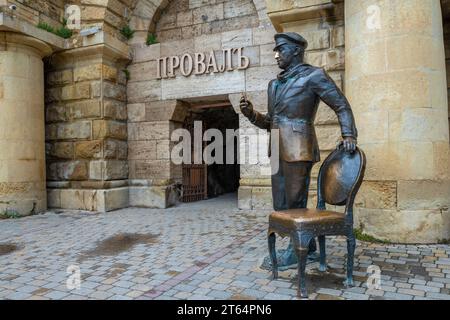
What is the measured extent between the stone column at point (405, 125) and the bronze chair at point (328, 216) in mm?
1599

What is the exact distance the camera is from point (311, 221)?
278 cm

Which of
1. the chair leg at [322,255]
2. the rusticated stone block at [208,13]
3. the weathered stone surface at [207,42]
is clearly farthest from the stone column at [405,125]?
the rusticated stone block at [208,13]

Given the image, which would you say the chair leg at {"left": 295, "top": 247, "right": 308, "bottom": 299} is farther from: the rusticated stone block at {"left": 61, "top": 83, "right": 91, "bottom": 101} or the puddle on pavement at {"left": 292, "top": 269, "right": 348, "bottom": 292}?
the rusticated stone block at {"left": 61, "top": 83, "right": 91, "bottom": 101}

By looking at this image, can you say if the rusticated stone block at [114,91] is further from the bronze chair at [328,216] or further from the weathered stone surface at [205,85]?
the bronze chair at [328,216]

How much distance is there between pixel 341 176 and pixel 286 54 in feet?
3.90

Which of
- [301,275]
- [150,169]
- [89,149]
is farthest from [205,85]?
[301,275]

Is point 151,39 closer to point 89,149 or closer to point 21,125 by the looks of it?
point 89,149

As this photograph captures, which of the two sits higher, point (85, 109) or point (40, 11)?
point (40, 11)

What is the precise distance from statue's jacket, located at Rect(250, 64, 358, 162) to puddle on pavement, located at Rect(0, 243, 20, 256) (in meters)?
3.30

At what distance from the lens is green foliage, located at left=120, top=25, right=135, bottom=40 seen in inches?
311

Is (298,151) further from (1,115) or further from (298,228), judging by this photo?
(1,115)

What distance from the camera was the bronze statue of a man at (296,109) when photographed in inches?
129

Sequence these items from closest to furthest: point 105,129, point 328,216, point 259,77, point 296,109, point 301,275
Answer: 1. point 301,275
2. point 328,216
3. point 296,109
4. point 259,77
5. point 105,129

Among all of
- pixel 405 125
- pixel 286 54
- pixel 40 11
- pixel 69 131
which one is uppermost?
pixel 40 11
